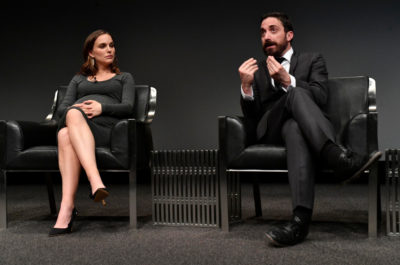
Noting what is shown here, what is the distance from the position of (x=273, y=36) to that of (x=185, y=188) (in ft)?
3.29

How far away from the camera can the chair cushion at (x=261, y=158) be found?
214 centimetres

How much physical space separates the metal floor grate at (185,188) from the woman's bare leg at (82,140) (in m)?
0.39

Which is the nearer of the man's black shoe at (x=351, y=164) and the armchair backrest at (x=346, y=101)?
the man's black shoe at (x=351, y=164)

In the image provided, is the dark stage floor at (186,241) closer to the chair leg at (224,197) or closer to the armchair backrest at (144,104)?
the chair leg at (224,197)

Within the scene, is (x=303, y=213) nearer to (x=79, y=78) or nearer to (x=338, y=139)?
(x=338, y=139)

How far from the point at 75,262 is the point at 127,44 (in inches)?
139

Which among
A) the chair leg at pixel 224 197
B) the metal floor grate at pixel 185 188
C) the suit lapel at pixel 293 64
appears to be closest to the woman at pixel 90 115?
the metal floor grate at pixel 185 188

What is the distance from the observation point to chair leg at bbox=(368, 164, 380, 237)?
2.09 meters

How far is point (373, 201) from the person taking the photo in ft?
6.94

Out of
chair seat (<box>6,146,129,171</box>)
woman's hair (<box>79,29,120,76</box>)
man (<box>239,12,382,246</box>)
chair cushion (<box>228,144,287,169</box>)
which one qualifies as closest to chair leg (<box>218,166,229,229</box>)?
chair cushion (<box>228,144,287,169</box>)

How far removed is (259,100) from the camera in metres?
2.52

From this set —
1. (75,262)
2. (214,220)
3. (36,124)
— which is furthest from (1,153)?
(214,220)

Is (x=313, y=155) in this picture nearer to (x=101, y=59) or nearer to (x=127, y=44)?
(x=101, y=59)

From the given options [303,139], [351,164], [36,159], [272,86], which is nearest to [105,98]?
[36,159]
